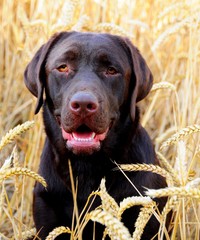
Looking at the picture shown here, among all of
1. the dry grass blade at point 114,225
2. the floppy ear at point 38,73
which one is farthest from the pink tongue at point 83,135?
the dry grass blade at point 114,225

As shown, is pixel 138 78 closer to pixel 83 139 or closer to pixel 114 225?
pixel 83 139

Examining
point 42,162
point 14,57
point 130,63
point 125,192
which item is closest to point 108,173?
point 125,192

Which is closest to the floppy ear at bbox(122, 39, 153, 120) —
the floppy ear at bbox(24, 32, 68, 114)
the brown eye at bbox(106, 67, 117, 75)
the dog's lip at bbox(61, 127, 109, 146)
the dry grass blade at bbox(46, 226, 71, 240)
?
the brown eye at bbox(106, 67, 117, 75)

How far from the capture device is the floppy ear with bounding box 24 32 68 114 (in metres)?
3.73

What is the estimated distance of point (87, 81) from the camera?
11.3 feet

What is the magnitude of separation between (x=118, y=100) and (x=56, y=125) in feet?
1.42

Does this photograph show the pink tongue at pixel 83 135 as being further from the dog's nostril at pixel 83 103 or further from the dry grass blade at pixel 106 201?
the dry grass blade at pixel 106 201

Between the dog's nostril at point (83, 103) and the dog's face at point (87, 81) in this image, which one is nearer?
the dog's nostril at point (83, 103)

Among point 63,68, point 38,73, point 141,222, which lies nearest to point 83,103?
point 63,68

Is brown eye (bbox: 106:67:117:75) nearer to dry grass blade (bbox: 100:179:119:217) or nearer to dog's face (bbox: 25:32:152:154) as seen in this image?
dog's face (bbox: 25:32:152:154)

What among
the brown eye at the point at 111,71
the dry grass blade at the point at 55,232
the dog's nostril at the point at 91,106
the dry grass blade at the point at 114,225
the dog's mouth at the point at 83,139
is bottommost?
the dry grass blade at the point at 55,232

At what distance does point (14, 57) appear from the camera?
555 cm

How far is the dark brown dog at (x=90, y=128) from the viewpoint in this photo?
3.53 metres

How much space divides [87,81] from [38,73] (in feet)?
1.41
